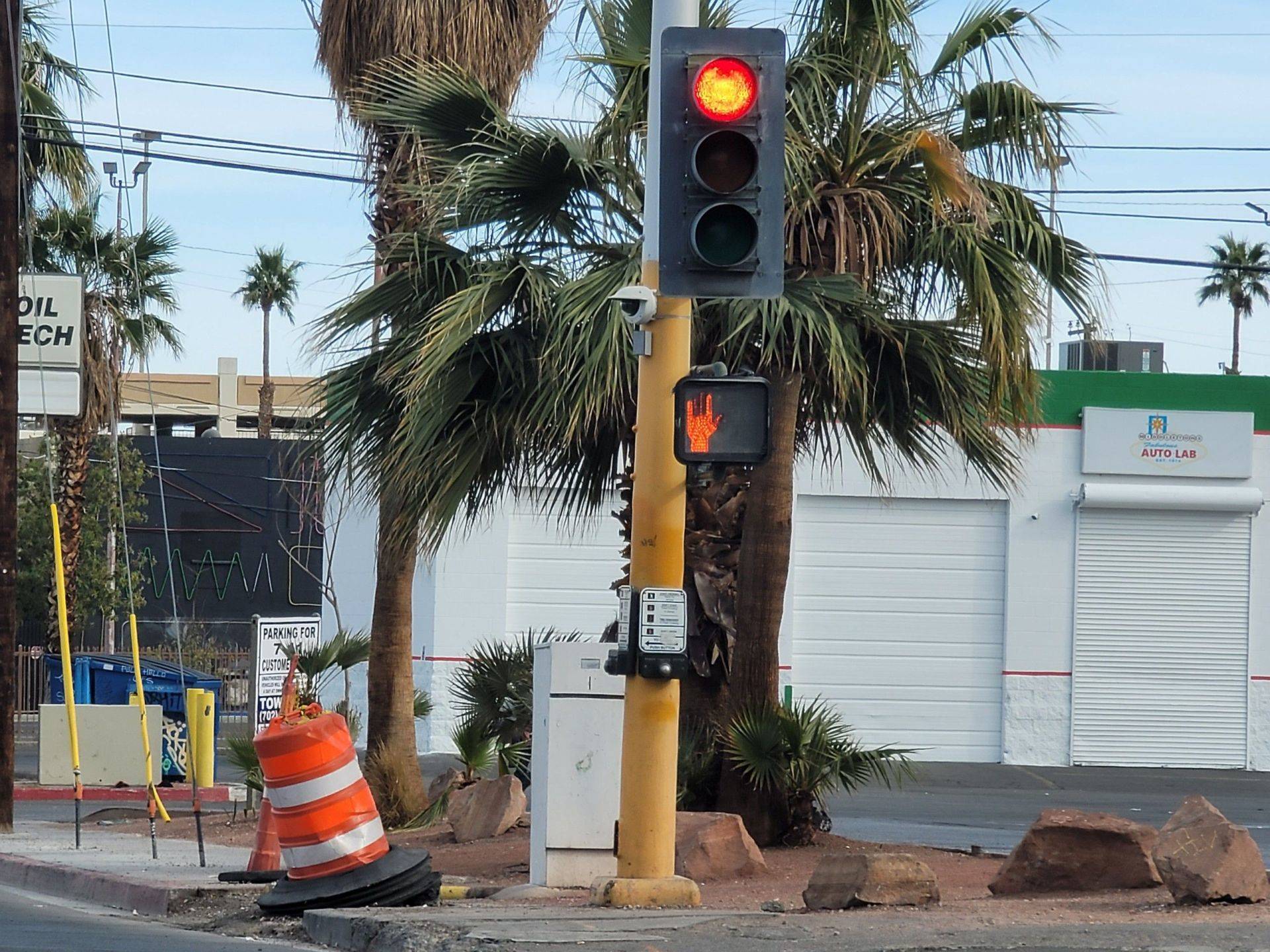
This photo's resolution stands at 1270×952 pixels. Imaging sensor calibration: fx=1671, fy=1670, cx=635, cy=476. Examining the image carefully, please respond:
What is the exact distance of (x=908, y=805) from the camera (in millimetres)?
18938

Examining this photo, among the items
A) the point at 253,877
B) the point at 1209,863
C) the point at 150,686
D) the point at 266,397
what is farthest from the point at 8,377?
the point at 266,397

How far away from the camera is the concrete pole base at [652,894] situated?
317 inches

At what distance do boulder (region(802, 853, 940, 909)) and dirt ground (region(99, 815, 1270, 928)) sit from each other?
10 cm

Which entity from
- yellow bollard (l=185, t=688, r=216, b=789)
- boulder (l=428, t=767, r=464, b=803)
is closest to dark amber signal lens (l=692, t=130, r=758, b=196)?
boulder (l=428, t=767, r=464, b=803)

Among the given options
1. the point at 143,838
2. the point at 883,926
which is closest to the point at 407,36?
the point at 143,838

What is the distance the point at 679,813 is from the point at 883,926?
314 cm

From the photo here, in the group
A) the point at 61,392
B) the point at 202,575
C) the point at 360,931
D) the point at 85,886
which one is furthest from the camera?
the point at 202,575

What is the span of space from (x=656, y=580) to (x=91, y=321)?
20171 millimetres

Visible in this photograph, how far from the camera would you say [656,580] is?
317 inches

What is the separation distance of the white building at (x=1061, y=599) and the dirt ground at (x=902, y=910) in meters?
11.6

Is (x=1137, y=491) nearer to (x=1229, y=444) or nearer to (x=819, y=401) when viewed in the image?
(x=1229, y=444)

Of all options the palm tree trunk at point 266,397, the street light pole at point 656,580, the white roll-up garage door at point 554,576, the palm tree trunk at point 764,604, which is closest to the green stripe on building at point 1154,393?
the white roll-up garage door at point 554,576

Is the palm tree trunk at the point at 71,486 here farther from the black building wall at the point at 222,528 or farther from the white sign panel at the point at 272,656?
the black building wall at the point at 222,528

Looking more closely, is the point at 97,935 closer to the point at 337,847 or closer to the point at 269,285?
the point at 337,847
